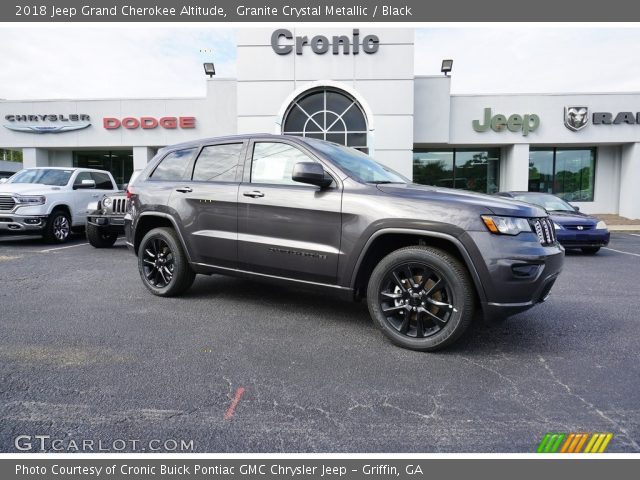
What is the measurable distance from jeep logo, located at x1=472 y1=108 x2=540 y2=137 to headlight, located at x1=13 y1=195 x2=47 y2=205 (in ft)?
57.2

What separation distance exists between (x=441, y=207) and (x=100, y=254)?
24.9 ft

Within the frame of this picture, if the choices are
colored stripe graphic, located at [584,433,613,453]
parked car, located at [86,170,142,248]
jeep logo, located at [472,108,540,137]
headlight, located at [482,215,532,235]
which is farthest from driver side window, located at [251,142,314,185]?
jeep logo, located at [472,108,540,137]

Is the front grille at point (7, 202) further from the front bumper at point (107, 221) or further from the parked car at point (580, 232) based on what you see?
the parked car at point (580, 232)

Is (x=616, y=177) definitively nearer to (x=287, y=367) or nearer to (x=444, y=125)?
(x=444, y=125)

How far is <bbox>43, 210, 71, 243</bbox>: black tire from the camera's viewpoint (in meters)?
9.37

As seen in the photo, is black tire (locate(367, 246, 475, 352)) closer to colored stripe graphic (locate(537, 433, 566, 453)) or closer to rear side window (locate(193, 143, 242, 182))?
colored stripe graphic (locate(537, 433, 566, 453))

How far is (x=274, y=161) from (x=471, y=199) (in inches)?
77.3

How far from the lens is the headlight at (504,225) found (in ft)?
9.99

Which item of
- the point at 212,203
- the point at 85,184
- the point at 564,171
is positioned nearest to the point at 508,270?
the point at 212,203

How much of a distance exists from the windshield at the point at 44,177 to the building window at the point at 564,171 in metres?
20.2

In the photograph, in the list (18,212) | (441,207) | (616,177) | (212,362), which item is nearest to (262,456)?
(212,362)

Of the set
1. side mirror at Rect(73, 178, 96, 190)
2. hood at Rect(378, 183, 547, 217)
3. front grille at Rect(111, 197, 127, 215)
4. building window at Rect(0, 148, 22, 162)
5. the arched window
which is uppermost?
building window at Rect(0, 148, 22, 162)

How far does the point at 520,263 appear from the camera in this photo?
301 cm

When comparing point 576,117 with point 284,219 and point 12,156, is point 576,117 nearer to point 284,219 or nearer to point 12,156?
point 284,219
